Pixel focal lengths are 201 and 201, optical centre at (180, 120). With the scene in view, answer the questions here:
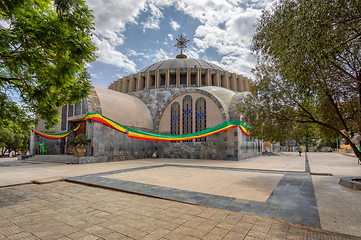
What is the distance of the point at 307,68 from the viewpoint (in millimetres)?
5754

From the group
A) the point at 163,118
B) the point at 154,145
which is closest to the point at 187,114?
the point at 163,118

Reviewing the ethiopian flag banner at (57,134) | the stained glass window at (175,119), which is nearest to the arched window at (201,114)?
the stained glass window at (175,119)

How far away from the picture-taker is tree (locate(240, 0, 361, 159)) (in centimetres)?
498

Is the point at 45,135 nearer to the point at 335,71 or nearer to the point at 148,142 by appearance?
the point at 148,142

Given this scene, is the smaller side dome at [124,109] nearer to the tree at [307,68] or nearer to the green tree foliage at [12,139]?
the tree at [307,68]

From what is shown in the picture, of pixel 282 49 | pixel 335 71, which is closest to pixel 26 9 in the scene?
pixel 282 49

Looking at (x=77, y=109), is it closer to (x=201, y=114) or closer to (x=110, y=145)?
(x=110, y=145)

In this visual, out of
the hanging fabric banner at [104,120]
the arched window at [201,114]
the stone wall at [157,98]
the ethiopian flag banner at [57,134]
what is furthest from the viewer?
the stone wall at [157,98]

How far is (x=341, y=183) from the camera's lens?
7.78 metres

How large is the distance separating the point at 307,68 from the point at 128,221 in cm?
615

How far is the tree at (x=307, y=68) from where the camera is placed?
4977 mm

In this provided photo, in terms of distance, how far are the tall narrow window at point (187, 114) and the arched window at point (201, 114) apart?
2.29 ft

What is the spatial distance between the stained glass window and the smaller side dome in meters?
2.89

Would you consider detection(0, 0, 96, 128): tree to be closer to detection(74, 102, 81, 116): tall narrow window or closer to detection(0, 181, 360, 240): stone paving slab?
detection(0, 181, 360, 240): stone paving slab
